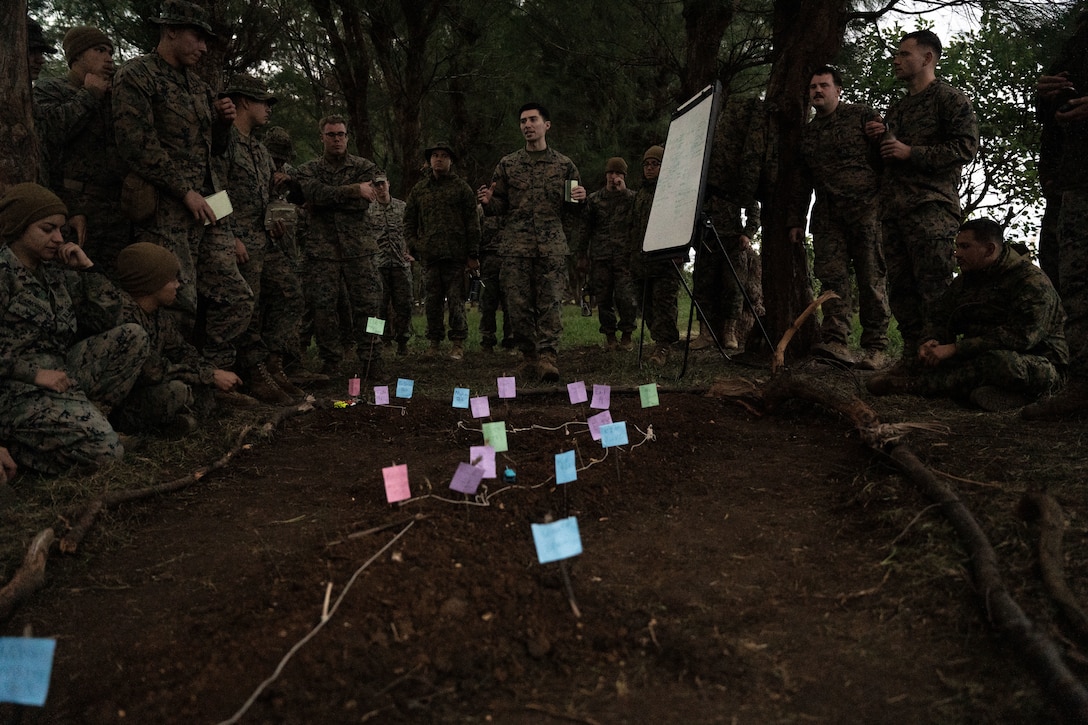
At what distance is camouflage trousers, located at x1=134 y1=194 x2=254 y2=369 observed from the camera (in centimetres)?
411

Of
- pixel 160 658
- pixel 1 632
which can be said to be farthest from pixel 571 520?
pixel 1 632

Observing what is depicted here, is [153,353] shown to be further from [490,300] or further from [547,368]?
[490,300]

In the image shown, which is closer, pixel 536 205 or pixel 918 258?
pixel 918 258

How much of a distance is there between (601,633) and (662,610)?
213 millimetres

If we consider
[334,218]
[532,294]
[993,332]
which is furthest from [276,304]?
[993,332]

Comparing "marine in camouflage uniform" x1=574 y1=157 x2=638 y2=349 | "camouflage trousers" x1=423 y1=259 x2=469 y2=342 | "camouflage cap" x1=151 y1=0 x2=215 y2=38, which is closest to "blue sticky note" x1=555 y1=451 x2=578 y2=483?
"camouflage cap" x1=151 y1=0 x2=215 y2=38

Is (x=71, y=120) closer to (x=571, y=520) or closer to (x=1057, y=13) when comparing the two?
(x=571, y=520)

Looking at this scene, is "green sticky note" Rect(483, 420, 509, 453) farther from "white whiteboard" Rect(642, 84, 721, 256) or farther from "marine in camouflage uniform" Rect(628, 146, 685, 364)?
"marine in camouflage uniform" Rect(628, 146, 685, 364)

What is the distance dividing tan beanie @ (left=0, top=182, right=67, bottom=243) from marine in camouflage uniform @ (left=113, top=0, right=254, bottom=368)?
788 mm

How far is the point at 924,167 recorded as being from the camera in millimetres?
4609

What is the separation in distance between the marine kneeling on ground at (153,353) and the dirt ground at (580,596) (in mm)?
733

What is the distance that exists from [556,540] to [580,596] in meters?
0.23

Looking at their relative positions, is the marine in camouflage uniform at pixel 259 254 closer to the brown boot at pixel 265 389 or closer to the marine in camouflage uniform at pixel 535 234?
the brown boot at pixel 265 389

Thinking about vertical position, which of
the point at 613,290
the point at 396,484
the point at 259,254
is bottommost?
the point at 396,484
